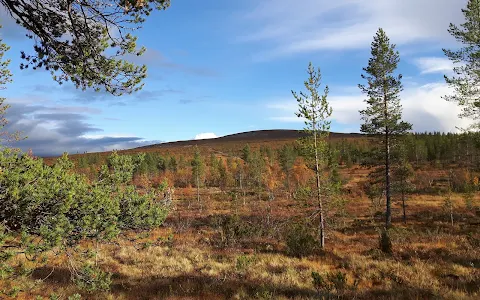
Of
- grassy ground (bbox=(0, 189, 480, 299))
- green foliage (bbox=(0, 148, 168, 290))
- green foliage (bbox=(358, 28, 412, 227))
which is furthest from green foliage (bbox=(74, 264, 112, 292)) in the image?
green foliage (bbox=(358, 28, 412, 227))

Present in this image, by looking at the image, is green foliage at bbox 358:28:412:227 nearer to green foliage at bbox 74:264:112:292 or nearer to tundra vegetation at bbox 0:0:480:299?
tundra vegetation at bbox 0:0:480:299

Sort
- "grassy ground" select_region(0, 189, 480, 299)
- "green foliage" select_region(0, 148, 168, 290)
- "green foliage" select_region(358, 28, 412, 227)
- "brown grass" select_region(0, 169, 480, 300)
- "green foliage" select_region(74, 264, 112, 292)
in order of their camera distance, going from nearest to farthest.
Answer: "green foliage" select_region(0, 148, 168, 290), "green foliage" select_region(74, 264, 112, 292), "grassy ground" select_region(0, 189, 480, 299), "brown grass" select_region(0, 169, 480, 300), "green foliage" select_region(358, 28, 412, 227)

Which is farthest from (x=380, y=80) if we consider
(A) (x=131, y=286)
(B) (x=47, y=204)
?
(B) (x=47, y=204)

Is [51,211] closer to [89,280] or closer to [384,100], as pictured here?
[89,280]

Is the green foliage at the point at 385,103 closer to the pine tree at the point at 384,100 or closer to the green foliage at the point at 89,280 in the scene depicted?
the pine tree at the point at 384,100

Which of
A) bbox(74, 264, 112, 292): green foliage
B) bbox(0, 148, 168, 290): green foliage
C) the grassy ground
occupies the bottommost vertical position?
the grassy ground

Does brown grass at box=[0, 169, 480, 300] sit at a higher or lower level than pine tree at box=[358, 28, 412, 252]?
lower

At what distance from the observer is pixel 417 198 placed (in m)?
48.5

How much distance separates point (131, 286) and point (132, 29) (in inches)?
356

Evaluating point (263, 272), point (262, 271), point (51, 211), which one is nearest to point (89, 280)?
point (51, 211)

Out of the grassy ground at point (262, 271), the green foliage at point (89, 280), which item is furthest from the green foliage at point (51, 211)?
the grassy ground at point (262, 271)

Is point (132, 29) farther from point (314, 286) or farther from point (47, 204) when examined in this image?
point (314, 286)

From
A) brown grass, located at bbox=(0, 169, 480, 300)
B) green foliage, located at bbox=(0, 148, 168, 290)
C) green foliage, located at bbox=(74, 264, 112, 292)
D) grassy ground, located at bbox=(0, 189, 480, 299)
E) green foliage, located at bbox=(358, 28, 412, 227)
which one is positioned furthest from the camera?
green foliage, located at bbox=(358, 28, 412, 227)

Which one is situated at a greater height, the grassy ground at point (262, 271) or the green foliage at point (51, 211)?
the green foliage at point (51, 211)
